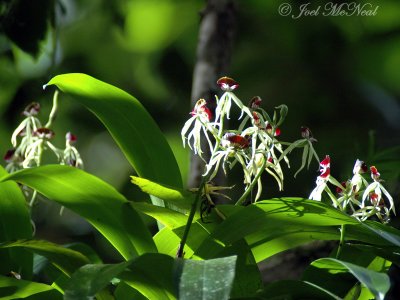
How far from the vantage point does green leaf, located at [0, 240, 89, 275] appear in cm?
89

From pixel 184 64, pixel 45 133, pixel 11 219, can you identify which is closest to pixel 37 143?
pixel 45 133

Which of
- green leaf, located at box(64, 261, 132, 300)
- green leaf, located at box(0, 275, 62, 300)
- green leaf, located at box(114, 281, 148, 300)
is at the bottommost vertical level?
green leaf, located at box(114, 281, 148, 300)

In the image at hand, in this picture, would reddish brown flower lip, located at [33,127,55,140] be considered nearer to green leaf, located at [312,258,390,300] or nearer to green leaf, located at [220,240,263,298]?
green leaf, located at [220,240,263,298]

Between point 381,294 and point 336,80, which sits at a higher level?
point 336,80

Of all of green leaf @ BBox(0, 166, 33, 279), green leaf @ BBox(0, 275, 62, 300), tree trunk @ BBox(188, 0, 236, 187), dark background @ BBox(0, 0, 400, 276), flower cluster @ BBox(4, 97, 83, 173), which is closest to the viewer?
green leaf @ BBox(0, 275, 62, 300)

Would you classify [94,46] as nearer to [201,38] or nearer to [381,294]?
[201,38]

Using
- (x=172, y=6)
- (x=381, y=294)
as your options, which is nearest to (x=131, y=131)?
(x=381, y=294)

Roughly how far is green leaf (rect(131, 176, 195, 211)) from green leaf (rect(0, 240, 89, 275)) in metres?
0.12

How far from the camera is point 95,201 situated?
0.91 m

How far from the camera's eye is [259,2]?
2.49m

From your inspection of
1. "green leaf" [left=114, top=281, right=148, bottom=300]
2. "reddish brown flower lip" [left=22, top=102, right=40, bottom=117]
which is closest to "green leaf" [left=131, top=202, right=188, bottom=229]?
"green leaf" [left=114, top=281, right=148, bottom=300]

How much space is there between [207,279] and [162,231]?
28 centimetres

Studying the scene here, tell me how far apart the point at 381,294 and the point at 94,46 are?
2.08 m

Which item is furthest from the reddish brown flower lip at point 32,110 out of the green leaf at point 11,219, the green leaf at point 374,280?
the green leaf at point 374,280
